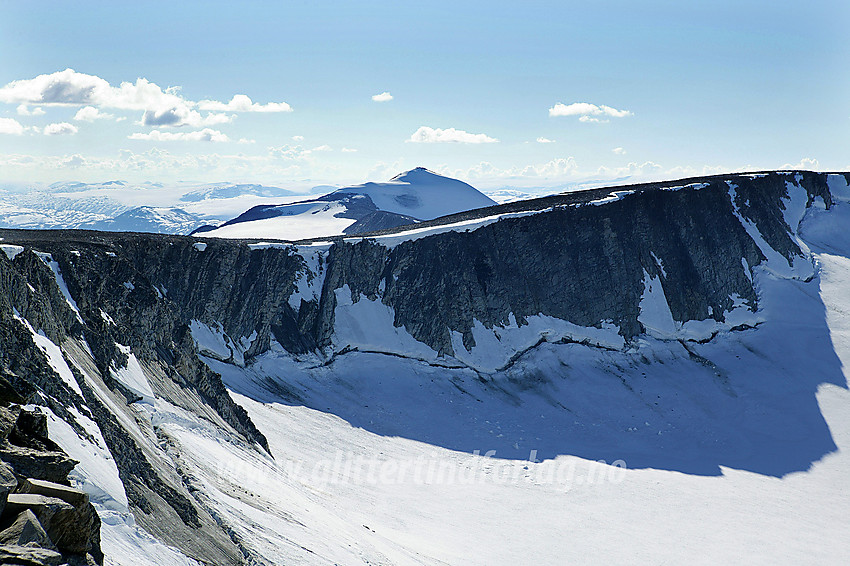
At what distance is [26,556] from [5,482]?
4.79 ft

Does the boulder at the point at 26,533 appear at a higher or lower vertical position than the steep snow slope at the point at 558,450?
higher

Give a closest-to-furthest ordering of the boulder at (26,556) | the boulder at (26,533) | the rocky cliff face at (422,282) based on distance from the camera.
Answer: the boulder at (26,556)
the boulder at (26,533)
the rocky cliff face at (422,282)

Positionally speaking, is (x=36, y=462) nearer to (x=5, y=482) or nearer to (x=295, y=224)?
(x=5, y=482)

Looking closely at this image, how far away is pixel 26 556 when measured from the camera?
32.3ft

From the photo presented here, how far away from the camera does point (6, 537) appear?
995cm

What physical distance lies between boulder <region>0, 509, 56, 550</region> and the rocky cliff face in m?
18.5

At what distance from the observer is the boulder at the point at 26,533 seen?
9.95 m

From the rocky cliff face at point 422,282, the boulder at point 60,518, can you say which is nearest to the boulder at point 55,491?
the boulder at point 60,518

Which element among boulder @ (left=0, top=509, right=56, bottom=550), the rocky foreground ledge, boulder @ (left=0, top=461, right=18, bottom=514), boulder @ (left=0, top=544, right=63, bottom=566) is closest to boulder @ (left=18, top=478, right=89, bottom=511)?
the rocky foreground ledge

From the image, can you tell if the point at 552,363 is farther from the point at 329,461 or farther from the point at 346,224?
the point at 346,224

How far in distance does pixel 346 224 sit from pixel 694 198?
87.7 m

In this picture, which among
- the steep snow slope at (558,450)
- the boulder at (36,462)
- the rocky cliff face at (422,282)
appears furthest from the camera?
the rocky cliff face at (422,282)

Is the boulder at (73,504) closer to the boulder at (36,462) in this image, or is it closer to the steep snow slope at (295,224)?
the boulder at (36,462)

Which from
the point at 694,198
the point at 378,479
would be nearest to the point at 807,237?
the point at 694,198
